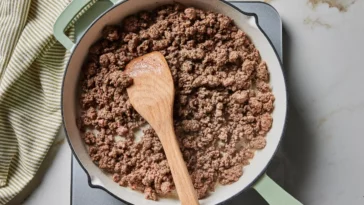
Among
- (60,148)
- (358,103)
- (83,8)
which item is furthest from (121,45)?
(358,103)

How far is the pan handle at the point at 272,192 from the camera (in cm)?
76

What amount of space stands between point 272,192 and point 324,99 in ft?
0.67

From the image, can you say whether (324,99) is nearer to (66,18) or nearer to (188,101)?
(188,101)

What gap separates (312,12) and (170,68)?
256 millimetres

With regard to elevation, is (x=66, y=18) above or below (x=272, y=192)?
above

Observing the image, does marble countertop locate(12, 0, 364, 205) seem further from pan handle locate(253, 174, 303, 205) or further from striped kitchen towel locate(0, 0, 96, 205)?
striped kitchen towel locate(0, 0, 96, 205)

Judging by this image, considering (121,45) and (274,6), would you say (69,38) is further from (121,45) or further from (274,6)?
(274,6)

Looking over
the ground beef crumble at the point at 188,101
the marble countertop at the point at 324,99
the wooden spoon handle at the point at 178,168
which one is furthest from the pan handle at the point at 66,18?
the marble countertop at the point at 324,99

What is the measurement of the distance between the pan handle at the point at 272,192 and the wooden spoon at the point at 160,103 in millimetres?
94

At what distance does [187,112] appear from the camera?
2.73ft

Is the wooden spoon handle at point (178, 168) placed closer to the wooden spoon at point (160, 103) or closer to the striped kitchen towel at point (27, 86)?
the wooden spoon at point (160, 103)

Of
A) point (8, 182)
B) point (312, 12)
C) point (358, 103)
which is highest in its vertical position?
point (312, 12)

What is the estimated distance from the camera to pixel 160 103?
0.81m

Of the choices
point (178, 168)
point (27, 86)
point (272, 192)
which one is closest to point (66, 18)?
point (27, 86)
